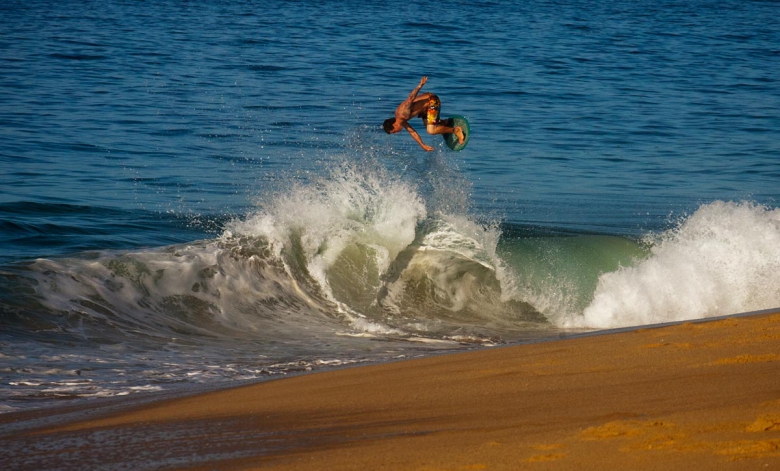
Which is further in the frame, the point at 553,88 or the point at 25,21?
the point at 25,21

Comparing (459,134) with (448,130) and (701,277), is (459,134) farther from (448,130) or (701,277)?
(701,277)

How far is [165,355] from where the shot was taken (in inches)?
299

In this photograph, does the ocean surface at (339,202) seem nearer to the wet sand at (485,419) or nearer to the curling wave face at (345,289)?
the curling wave face at (345,289)

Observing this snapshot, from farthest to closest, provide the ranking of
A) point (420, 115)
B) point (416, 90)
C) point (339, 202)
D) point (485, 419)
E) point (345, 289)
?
point (339, 202)
point (420, 115)
point (345, 289)
point (416, 90)
point (485, 419)

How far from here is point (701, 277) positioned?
1070 centimetres

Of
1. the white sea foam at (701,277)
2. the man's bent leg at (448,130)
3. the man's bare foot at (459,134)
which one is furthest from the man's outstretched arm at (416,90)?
the white sea foam at (701,277)

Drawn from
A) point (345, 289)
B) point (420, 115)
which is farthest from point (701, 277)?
point (345, 289)

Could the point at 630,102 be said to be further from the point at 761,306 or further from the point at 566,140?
the point at 761,306

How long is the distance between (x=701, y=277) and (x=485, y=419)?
275 inches

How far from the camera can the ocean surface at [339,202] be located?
8.59m

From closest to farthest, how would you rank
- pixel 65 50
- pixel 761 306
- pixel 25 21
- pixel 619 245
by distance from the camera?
pixel 761 306 → pixel 619 245 → pixel 65 50 → pixel 25 21

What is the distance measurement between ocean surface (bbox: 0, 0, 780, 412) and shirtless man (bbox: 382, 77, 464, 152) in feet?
4.60

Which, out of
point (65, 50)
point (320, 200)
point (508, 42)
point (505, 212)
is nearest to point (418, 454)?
point (320, 200)

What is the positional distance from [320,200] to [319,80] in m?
13.8
